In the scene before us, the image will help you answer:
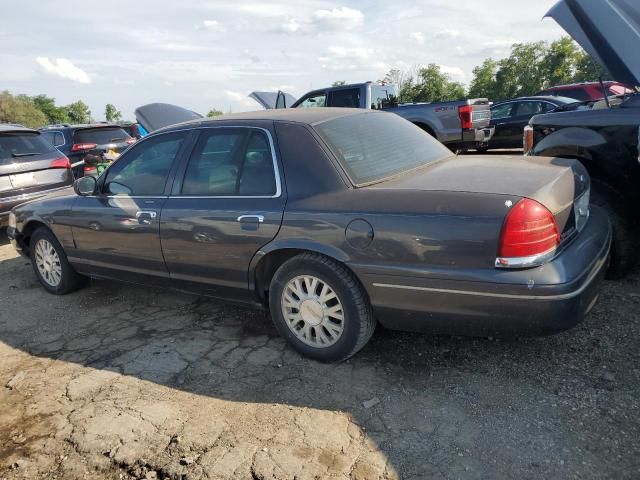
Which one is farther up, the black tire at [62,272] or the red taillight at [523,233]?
the red taillight at [523,233]

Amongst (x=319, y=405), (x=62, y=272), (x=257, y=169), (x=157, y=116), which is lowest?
(x=319, y=405)

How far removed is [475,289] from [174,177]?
232 centimetres

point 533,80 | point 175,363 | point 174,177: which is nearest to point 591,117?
point 174,177

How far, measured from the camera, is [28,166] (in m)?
7.19

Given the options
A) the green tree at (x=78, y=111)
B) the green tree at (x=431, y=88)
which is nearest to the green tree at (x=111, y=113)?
the green tree at (x=78, y=111)

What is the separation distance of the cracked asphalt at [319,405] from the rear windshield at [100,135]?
717 cm

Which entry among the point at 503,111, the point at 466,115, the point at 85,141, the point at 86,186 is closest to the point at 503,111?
the point at 503,111

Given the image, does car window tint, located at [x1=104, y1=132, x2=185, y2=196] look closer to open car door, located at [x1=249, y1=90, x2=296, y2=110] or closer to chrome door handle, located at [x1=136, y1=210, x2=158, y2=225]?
chrome door handle, located at [x1=136, y1=210, x2=158, y2=225]

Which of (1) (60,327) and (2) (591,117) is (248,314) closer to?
(1) (60,327)

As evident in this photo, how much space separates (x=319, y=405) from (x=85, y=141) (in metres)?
9.15

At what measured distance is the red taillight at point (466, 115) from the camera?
10164 millimetres

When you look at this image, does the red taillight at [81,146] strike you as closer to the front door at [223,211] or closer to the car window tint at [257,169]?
the front door at [223,211]

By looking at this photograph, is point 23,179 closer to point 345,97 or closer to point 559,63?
point 345,97

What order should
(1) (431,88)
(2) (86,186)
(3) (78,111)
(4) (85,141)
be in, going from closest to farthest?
(2) (86,186), (4) (85,141), (1) (431,88), (3) (78,111)
